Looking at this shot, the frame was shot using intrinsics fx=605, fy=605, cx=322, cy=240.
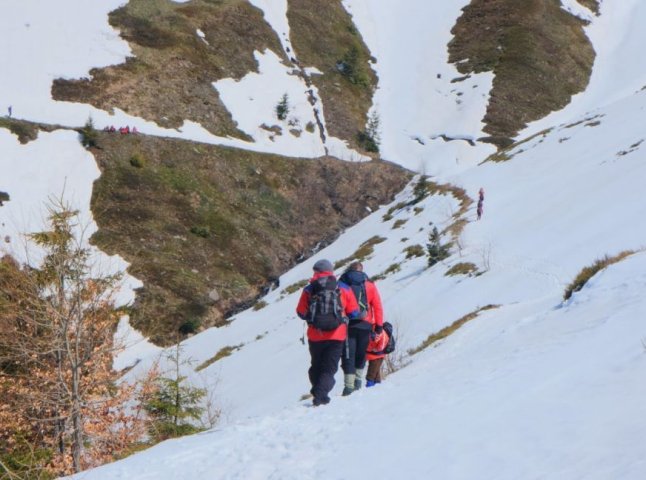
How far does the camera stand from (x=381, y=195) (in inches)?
2456

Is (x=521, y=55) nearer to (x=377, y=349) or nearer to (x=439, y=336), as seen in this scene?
(x=439, y=336)

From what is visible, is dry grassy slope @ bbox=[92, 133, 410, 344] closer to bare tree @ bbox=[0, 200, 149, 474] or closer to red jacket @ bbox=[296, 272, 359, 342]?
bare tree @ bbox=[0, 200, 149, 474]

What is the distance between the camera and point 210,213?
51125 millimetres

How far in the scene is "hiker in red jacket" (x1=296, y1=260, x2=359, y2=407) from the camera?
9594mm

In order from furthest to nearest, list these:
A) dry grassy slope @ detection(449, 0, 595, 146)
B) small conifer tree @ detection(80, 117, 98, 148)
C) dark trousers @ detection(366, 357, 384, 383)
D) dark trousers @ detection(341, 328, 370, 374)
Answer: dry grassy slope @ detection(449, 0, 595, 146), small conifer tree @ detection(80, 117, 98, 148), dark trousers @ detection(366, 357, 384, 383), dark trousers @ detection(341, 328, 370, 374)

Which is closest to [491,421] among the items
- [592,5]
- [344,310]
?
[344,310]

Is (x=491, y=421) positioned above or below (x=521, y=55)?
below

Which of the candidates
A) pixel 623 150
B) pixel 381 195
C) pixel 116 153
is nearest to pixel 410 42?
pixel 381 195

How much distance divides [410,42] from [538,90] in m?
22.7

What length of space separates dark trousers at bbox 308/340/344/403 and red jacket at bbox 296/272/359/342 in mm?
103

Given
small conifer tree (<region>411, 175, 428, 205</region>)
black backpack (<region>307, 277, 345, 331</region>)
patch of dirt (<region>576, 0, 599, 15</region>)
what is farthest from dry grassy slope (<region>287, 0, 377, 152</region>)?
black backpack (<region>307, 277, 345, 331</region>)

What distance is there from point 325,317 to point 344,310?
0.48 m

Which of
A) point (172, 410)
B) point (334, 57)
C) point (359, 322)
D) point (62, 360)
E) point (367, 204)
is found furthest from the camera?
point (334, 57)

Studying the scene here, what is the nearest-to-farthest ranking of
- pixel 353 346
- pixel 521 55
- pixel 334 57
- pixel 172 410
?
pixel 353 346 < pixel 172 410 < pixel 334 57 < pixel 521 55
